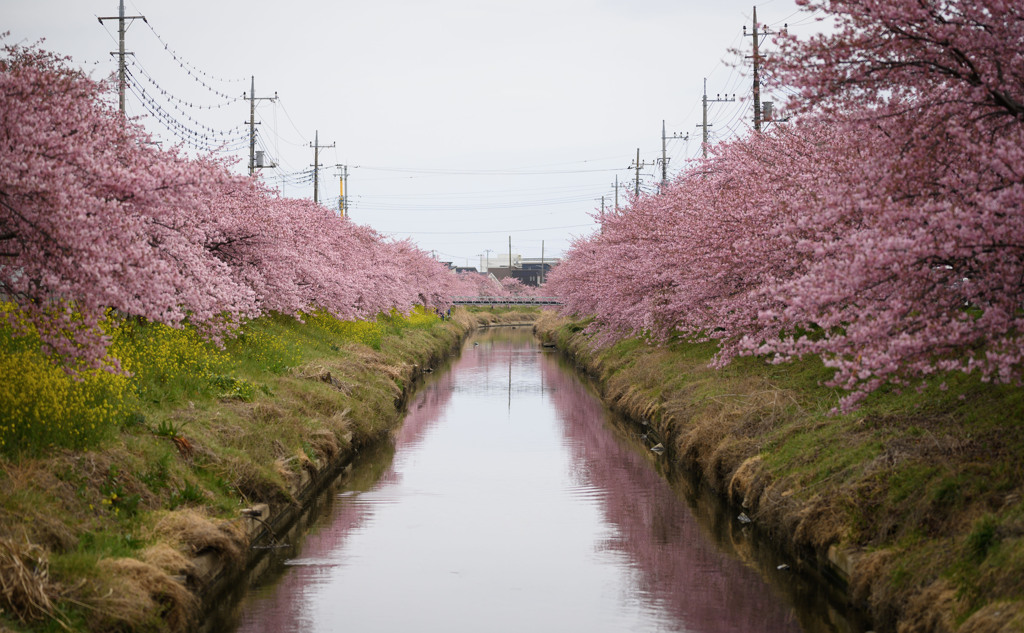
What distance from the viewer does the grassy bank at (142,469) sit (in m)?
9.88

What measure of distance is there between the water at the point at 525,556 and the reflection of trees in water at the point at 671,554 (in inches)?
1.5

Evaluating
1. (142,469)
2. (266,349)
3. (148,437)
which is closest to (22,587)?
(142,469)

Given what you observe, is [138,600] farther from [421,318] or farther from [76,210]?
[421,318]

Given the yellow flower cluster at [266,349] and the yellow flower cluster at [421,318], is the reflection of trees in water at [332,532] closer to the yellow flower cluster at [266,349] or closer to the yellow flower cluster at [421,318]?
the yellow flower cluster at [266,349]

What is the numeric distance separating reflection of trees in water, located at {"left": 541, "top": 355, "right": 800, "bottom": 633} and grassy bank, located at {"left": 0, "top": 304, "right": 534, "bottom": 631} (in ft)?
19.1

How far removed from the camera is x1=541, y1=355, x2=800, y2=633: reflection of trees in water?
42.5 feet

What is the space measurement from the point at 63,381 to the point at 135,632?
443 cm

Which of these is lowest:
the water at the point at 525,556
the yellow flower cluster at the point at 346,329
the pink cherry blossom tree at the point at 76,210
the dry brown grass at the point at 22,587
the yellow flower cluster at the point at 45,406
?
the water at the point at 525,556

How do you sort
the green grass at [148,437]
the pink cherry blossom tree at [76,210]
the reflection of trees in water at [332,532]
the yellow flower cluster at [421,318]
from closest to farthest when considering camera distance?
the pink cherry blossom tree at [76,210] < the green grass at [148,437] < the reflection of trees in water at [332,532] < the yellow flower cluster at [421,318]

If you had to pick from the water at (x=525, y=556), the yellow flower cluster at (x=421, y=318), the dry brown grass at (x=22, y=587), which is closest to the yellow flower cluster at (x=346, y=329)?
the water at (x=525, y=556)

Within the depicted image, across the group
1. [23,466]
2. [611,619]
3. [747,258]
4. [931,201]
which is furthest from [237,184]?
[931,201]

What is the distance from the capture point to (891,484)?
12.7 metres

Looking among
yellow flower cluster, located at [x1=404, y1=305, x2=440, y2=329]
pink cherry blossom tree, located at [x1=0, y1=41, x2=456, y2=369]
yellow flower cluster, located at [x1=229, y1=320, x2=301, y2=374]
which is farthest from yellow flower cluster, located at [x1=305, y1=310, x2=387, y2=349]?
pink cherry blossom tree, located at [x1=0, y1=41, x2=456, y2=369]

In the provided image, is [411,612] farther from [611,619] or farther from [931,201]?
[931,201]
